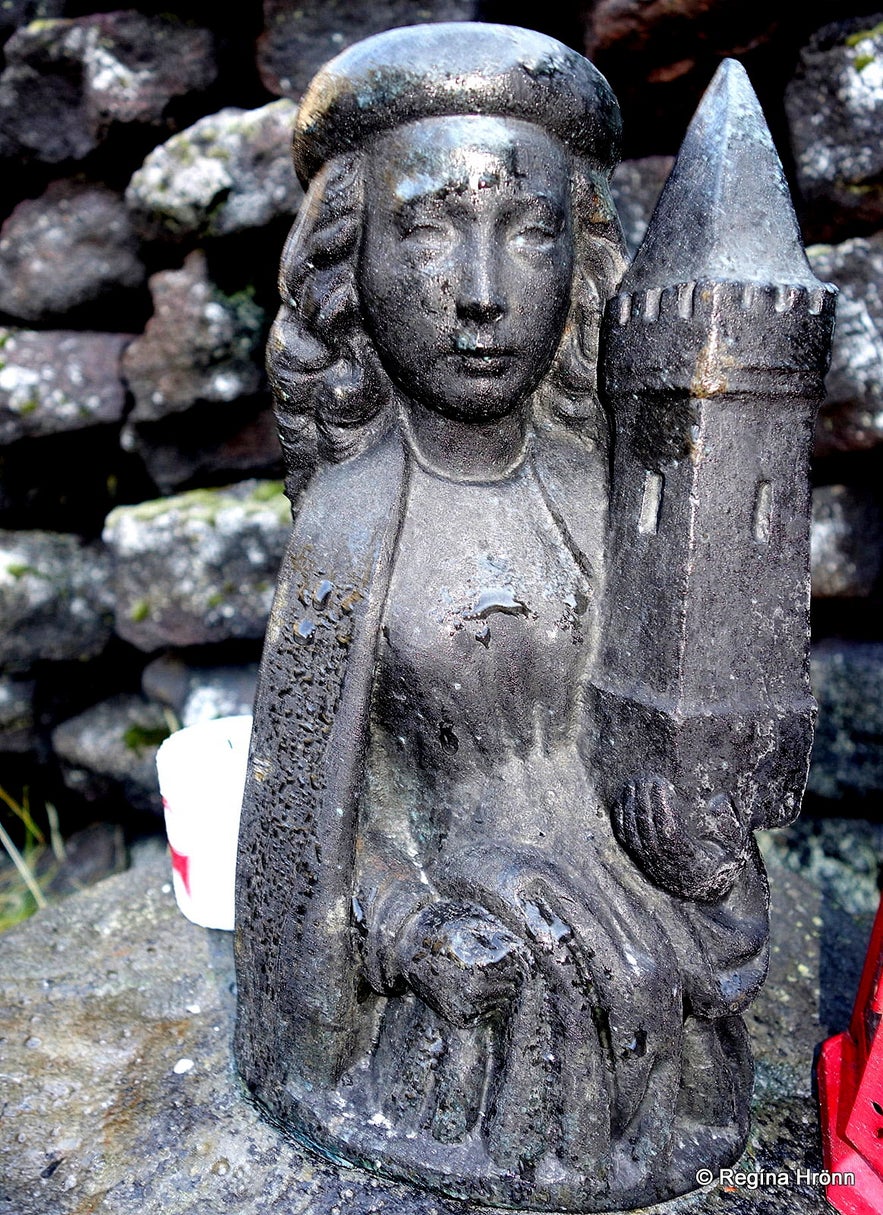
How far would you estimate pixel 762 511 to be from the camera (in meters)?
1.07

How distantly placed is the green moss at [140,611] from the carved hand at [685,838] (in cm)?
143

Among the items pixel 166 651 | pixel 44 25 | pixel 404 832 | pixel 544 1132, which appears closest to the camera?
pixel 544 1132

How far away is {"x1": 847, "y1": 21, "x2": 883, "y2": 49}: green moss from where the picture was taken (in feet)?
5.65

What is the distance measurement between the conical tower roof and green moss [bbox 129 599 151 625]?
146 cm

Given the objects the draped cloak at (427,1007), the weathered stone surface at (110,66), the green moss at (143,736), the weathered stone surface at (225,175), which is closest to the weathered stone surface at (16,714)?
the green moss at (143,736)

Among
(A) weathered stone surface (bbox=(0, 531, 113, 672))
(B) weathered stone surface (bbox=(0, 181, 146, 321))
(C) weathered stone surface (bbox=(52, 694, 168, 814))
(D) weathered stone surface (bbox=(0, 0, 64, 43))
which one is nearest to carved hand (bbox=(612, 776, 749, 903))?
(C) weathered stone surface (bbox=(52, 694, 168, 814))

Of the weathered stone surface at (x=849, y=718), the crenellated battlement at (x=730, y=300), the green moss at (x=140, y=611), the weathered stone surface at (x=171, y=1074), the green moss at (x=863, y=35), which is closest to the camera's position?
the crenellated battlement at (x=730, y=300)

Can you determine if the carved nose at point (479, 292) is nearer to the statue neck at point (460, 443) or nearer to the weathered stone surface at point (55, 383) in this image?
the statue neck at point (460, 443)

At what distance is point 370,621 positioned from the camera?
3.67 feet

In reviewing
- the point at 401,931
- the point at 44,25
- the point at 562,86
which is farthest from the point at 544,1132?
the point at 44,25

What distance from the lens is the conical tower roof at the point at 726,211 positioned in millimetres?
1041

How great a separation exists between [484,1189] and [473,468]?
2.61 ft

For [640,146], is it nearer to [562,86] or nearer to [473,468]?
[562,86]

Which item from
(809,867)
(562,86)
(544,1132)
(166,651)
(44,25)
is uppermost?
(44,25)
